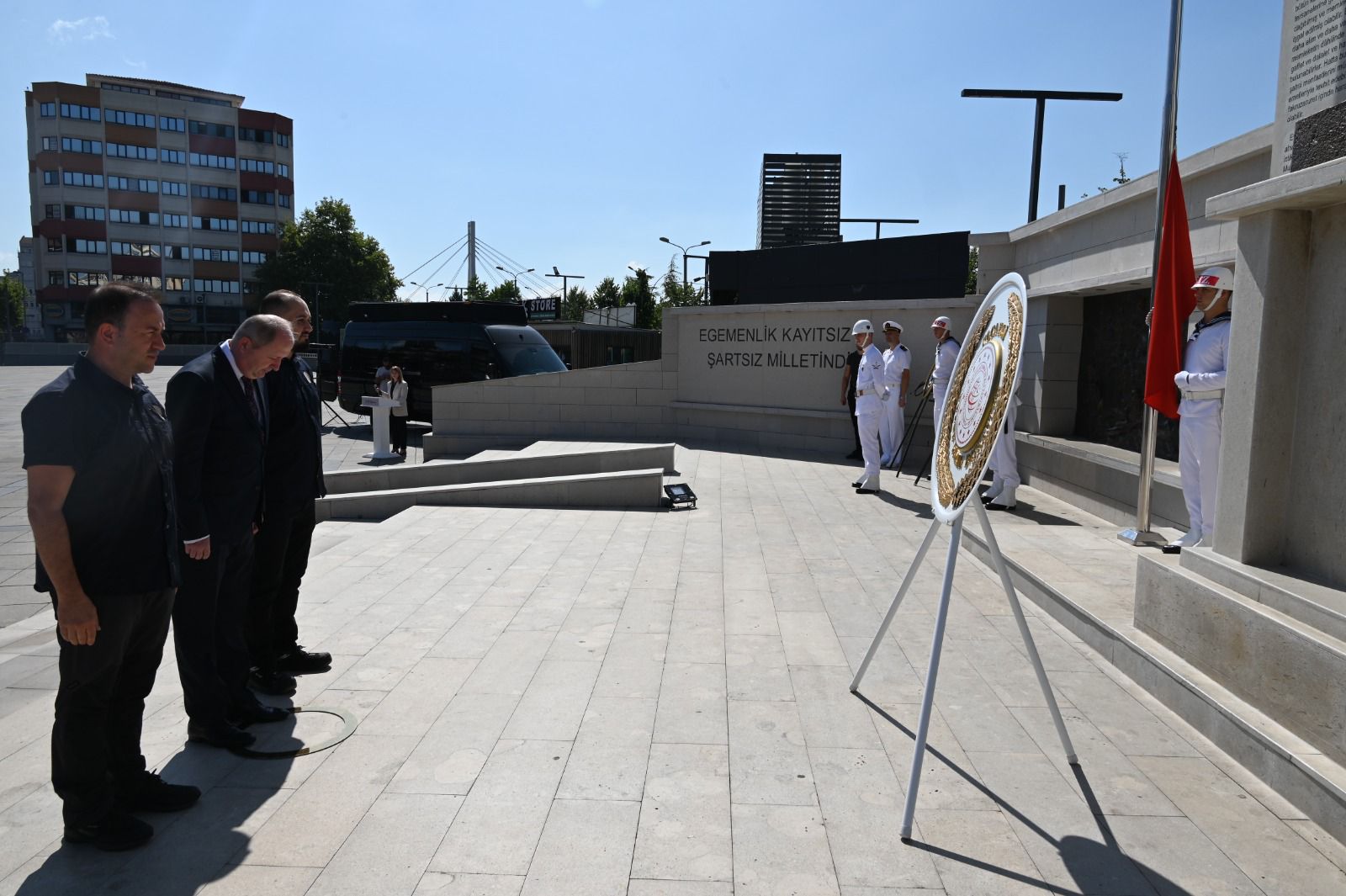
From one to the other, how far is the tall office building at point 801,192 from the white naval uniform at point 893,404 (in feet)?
64.2

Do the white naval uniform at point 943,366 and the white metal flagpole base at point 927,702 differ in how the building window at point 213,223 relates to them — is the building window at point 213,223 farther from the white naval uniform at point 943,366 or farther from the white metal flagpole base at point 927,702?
the white metal flagpole base at point 927,702

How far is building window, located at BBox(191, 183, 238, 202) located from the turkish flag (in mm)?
86350

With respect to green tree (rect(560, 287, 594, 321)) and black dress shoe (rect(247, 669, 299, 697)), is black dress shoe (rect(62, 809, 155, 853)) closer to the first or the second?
black dress shoe (rect(247, 669, 299, 697))

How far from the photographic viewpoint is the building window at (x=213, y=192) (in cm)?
7738

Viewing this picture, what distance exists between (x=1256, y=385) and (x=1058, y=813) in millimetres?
2189

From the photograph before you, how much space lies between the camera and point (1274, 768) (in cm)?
330

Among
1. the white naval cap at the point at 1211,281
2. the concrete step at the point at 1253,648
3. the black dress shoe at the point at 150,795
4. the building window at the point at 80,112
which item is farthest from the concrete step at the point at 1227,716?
→ the building window at the point at 80,112

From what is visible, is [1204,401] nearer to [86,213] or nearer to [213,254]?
[213,254]

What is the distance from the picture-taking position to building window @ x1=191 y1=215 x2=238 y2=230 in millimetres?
77625

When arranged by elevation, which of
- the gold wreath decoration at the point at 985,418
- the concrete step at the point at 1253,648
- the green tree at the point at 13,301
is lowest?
the concrete step at the point at 1253,648

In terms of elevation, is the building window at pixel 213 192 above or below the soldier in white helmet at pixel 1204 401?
above

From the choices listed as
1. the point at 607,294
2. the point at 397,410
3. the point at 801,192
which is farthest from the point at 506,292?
the point at 397,410

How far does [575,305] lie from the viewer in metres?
69.9

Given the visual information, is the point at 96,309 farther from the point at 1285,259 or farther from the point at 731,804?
the point at 1285,259
